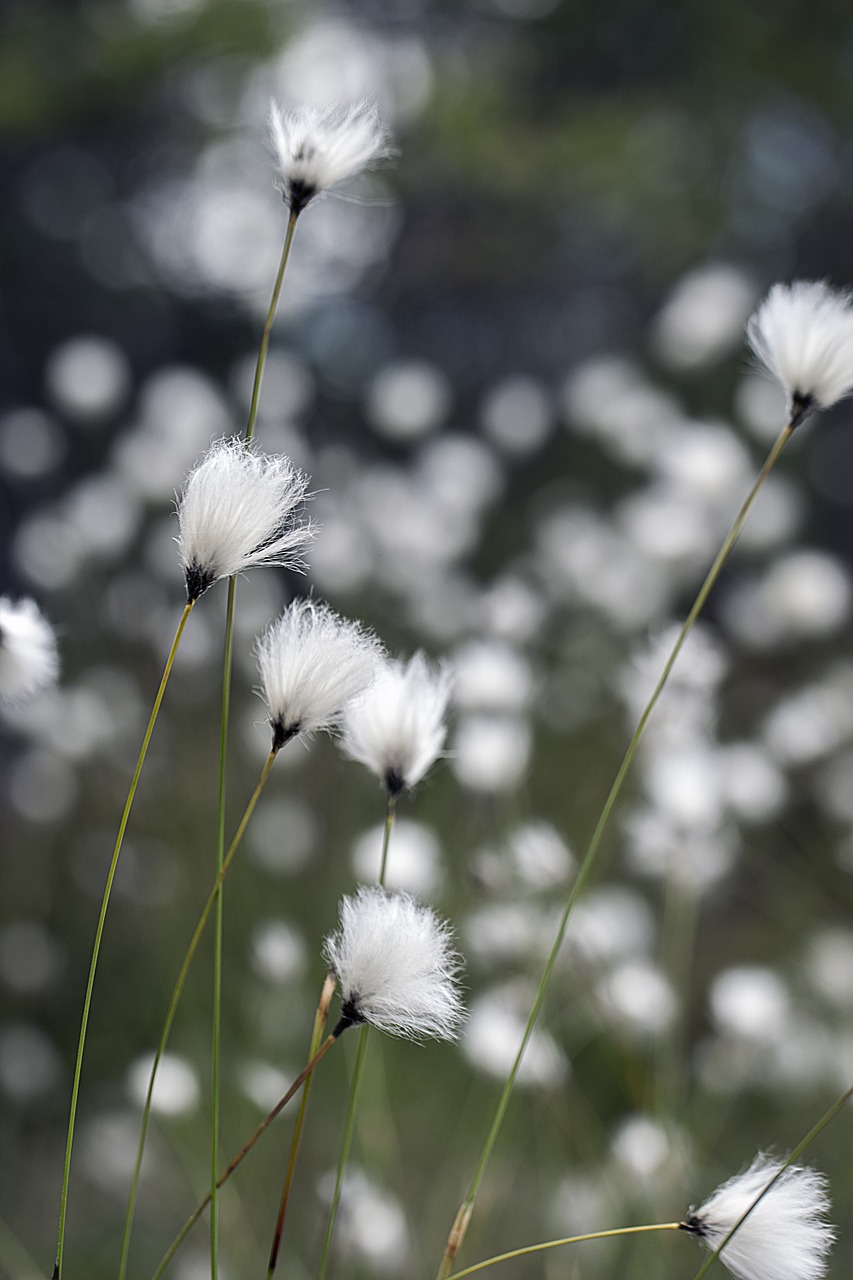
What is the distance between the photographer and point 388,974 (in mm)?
400

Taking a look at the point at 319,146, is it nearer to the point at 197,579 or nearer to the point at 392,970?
A: the point at 197,579

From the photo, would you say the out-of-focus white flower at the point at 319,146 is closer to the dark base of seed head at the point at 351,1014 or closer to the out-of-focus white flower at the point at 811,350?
the out-of-focus white flower at the point at 811,350

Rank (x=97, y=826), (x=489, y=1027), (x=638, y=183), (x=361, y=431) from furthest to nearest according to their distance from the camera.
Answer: (x=361, y=431)
(x=638, y=183)
(x=97, y=826)
(x=489, y=1027)

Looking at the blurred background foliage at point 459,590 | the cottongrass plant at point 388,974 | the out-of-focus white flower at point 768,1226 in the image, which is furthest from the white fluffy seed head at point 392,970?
the blurred background foliage at point 459,590

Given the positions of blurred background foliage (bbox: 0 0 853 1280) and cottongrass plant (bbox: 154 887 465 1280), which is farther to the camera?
blurred background foliage (bbox: 0 0 853 1280)

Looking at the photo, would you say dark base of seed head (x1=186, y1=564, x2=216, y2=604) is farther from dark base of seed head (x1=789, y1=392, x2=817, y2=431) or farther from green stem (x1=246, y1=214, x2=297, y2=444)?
dark base of seed head (x1=789, y1=392, x2=817, y2=431)

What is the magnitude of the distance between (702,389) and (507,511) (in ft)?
2.75

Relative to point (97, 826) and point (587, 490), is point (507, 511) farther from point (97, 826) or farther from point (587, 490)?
point (97, 826)

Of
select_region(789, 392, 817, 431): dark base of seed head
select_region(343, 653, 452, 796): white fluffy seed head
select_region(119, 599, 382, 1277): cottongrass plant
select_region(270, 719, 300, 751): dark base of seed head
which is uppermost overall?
select_region(789, 392, 817, 431): dark base of seed head

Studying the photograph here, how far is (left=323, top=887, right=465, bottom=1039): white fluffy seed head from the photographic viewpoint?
400 millimetres

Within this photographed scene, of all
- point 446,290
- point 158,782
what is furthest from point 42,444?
point 446,290

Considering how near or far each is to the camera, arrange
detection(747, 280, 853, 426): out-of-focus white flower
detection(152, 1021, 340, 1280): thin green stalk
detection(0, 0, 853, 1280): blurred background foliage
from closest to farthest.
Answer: detection(152, 1021, 340, 1280): thin green stalk, detection(747, 280, 853, 426): out-of-focus white flower, detection(0, 0, 853, 1280): blurred background foliage

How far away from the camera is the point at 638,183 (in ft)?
10.9

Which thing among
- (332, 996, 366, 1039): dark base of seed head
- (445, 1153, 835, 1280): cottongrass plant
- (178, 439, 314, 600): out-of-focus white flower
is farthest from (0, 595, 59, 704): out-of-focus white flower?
(445, 1153, 835, 1280): cottongrass plant
